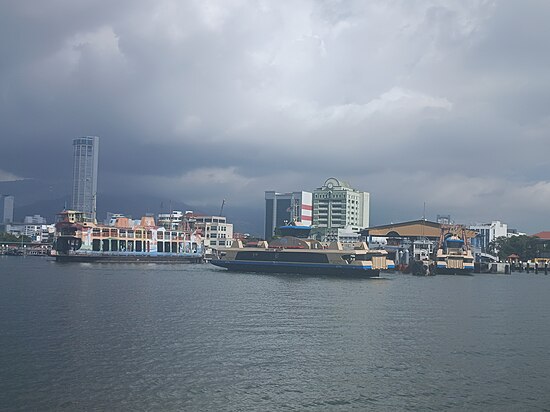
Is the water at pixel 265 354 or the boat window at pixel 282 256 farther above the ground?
the boat window at pixel 282 256

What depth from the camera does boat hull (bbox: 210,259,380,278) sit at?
3858 inches

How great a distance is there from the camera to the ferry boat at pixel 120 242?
477 feet

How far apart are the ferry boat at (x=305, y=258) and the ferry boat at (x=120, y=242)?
150ft

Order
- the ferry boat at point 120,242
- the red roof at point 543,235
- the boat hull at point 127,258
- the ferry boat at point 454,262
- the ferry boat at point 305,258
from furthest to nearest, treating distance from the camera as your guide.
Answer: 1. the red roof at point 543,235
2. the ferry boat at point 120,242
3. the boat hull at point 127,258
4. the ferry boat at point 454,262
5. the ferry boat at point 305,258

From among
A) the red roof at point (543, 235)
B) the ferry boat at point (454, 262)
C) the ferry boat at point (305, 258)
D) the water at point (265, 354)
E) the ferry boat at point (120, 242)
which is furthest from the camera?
the red roof at point (543, 235)

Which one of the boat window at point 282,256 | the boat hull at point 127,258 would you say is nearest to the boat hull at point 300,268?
the boat window at point 282,256

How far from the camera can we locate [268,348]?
33.7 metres

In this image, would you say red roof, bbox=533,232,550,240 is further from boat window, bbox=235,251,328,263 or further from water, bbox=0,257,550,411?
water, bbox=0,257,550,411

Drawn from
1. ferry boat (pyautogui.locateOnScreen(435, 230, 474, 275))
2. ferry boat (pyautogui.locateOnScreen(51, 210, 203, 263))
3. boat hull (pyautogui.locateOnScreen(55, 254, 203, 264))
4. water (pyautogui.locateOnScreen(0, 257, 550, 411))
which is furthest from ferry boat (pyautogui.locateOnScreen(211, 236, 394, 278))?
ferry boat (pyautogui.locateOnScreen(51, 210, 203, 263))

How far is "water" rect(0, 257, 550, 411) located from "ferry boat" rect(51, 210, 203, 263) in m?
91.8

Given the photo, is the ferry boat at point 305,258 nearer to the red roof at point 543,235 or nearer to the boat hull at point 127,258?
the boat hull at point 127,258

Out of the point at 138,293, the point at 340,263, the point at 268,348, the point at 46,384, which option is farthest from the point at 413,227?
the point at 46,384

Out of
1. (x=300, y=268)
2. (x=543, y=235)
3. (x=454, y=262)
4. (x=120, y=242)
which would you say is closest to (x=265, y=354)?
(x=300, y=268)

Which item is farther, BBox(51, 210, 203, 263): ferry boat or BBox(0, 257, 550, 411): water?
BBox(51, 210, 203, 263): ferry boat
